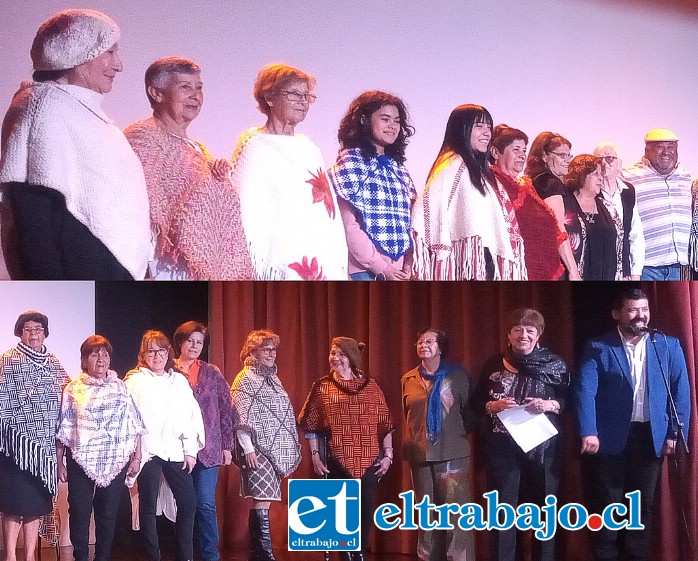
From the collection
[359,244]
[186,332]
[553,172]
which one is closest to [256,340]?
[186,332]

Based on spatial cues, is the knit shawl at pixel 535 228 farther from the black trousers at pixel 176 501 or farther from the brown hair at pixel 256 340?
the black trousers at pixel 176 501

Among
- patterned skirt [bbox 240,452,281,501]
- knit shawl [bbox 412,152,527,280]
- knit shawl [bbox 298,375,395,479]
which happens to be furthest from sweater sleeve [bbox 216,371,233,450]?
knit shawl [bbox 412,152,527,280]

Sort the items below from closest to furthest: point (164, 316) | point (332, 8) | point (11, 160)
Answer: point (11, 160) → point (332, 8) → point (164, 316)

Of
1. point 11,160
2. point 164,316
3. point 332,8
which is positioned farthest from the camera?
point 164,316

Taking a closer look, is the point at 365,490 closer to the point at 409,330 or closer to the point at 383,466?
the point at 383,466

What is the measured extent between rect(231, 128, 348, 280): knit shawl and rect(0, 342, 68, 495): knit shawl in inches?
38.6

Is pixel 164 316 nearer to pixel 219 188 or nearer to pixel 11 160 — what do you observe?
pixel 219 188

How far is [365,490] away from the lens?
362 centimetres

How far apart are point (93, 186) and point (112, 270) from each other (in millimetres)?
312

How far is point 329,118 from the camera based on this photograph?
10.9 ft

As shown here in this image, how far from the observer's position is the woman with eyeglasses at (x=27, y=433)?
11.2ft

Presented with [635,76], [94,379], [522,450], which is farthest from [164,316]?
[635,76]

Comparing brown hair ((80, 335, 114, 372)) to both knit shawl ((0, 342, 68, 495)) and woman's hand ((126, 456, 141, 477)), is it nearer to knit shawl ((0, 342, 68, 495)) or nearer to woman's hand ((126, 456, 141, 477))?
knit shawl ((0, 342, 68, 495))

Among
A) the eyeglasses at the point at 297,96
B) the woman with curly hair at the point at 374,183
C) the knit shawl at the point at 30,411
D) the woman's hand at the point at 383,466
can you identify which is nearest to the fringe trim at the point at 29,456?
the knit shawl at the point at 30,411
